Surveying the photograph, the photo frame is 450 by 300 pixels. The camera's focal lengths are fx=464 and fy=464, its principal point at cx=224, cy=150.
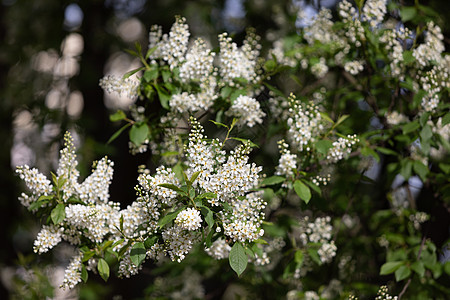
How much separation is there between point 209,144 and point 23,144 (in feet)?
12.1

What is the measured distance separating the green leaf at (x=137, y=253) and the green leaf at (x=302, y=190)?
2.67ft

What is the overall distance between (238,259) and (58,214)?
0.81 metres

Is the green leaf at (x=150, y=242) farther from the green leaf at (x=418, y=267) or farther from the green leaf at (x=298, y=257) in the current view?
the green leaf at (x=418, y=267)

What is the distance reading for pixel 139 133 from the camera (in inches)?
94.5

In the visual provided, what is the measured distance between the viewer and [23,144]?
498cm

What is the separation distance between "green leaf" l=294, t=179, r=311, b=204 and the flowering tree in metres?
0.01

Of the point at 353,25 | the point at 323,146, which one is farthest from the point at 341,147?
the point at 353,25

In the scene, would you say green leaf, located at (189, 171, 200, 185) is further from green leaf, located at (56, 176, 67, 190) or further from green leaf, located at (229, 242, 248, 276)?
green leaf, located at (56, 176, 67, 190)

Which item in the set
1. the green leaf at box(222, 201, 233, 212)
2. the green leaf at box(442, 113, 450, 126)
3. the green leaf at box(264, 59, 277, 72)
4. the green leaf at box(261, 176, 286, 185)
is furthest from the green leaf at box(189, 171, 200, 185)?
the green leaf at box(442, 113, 450, 126)

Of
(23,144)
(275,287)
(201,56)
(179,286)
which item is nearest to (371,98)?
(201,56)

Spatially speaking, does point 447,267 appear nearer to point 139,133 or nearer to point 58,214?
point 139,133

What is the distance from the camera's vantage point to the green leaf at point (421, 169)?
2.63 metres

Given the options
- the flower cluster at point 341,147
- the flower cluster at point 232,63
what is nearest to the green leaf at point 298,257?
the flower cluster at point 341,147

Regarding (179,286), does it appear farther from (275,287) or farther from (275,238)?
(275,238)
